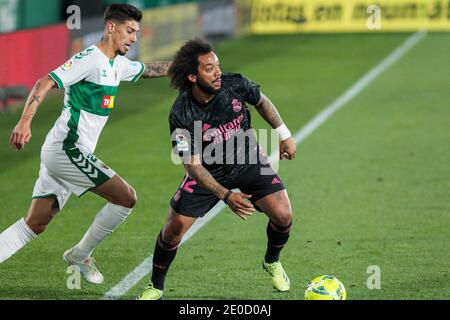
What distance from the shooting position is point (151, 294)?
27.7 feet

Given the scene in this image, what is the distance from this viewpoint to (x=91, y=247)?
9078 millimetres

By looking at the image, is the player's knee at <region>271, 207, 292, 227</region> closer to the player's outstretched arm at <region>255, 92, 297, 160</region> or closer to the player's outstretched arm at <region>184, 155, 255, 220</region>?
the player's outstretched arm at <region>255, 92, 297, 160</region>

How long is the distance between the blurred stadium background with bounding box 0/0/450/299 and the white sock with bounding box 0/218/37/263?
0.35 meters

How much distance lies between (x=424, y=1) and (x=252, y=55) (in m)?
7.56

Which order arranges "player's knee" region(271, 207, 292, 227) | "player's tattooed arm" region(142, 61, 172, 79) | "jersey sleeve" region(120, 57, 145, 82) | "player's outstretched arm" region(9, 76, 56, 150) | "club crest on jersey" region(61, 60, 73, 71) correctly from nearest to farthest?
"player's outstretched arm" region(9, 76, 56, 150) < "club crest on jersey" region(61, 60, 73, 71) < "player's knee" region(271, 207, 292, 227) < "jersey sleeve" region(120, 57, 145, 82) < "player's tattooed arm" region(142, 61, 172, 79)

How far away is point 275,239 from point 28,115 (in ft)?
7.36

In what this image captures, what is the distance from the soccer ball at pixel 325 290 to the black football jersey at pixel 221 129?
108cm

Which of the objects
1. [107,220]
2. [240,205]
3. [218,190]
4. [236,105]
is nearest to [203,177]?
[218,190]

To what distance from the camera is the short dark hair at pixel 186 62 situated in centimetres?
828

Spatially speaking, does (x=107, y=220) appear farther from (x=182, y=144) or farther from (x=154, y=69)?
(x=154, y=69)

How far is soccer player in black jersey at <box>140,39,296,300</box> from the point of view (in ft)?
26.9

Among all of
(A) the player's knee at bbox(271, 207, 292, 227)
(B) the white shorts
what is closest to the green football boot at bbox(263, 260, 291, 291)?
(A) the player's knee at bbox(271, 207, 292, 227)

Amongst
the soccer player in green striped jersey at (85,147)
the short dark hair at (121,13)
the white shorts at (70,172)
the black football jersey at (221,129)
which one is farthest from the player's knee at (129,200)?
the short dark hair at (121,13)

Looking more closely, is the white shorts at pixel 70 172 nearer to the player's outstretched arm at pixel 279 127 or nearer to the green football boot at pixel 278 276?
the player's outstretched arm at pixel 279 127
